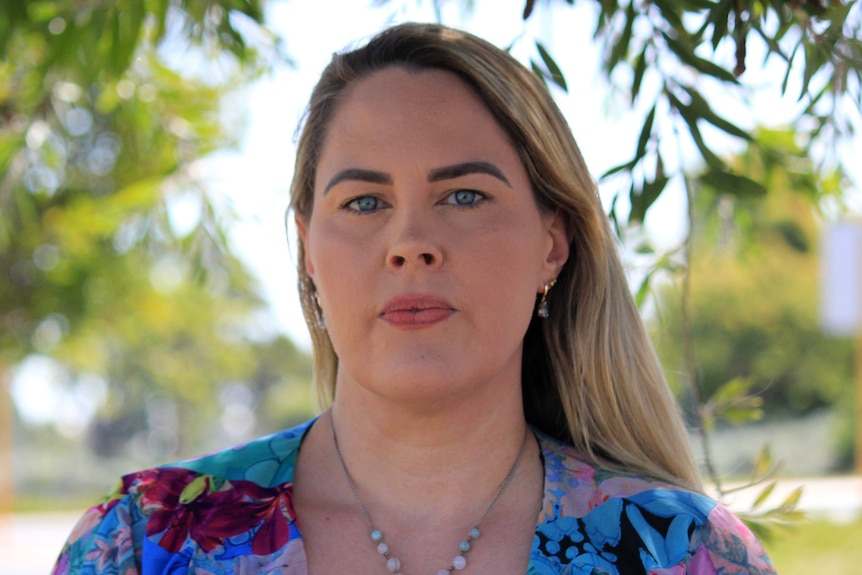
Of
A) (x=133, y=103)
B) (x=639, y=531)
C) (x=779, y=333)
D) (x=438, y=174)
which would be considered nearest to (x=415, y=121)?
(x=438, y=174)

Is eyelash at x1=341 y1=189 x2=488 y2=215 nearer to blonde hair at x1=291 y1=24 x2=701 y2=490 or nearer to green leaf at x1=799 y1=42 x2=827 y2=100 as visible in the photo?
blonde hair at x1=291 y1=24 x2=701 y2=490

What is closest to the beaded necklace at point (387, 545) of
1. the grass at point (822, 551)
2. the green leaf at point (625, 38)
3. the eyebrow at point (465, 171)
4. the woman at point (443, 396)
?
the woman at point (443, 396)

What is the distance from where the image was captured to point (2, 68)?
14.1ft

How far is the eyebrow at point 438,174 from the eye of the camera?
212cm

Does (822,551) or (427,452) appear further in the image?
(822,551)

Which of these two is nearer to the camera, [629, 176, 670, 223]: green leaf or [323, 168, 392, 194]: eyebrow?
[323, 168, 392, 194]: eyebrow

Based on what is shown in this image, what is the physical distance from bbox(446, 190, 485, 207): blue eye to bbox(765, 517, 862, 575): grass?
672 cm

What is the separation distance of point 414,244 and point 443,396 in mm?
293

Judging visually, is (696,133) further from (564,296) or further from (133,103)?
(133,103)

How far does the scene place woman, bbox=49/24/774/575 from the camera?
80.7 inches

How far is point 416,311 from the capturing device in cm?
202

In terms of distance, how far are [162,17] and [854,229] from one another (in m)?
16.1

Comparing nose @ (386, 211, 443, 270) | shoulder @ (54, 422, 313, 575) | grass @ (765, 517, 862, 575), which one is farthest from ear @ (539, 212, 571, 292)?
grass @ (765, 517, 862, 575)

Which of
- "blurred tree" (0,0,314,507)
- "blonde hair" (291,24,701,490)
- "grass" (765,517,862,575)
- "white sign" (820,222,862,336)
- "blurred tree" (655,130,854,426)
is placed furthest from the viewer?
"blurred tree" (655,130,854,426)
